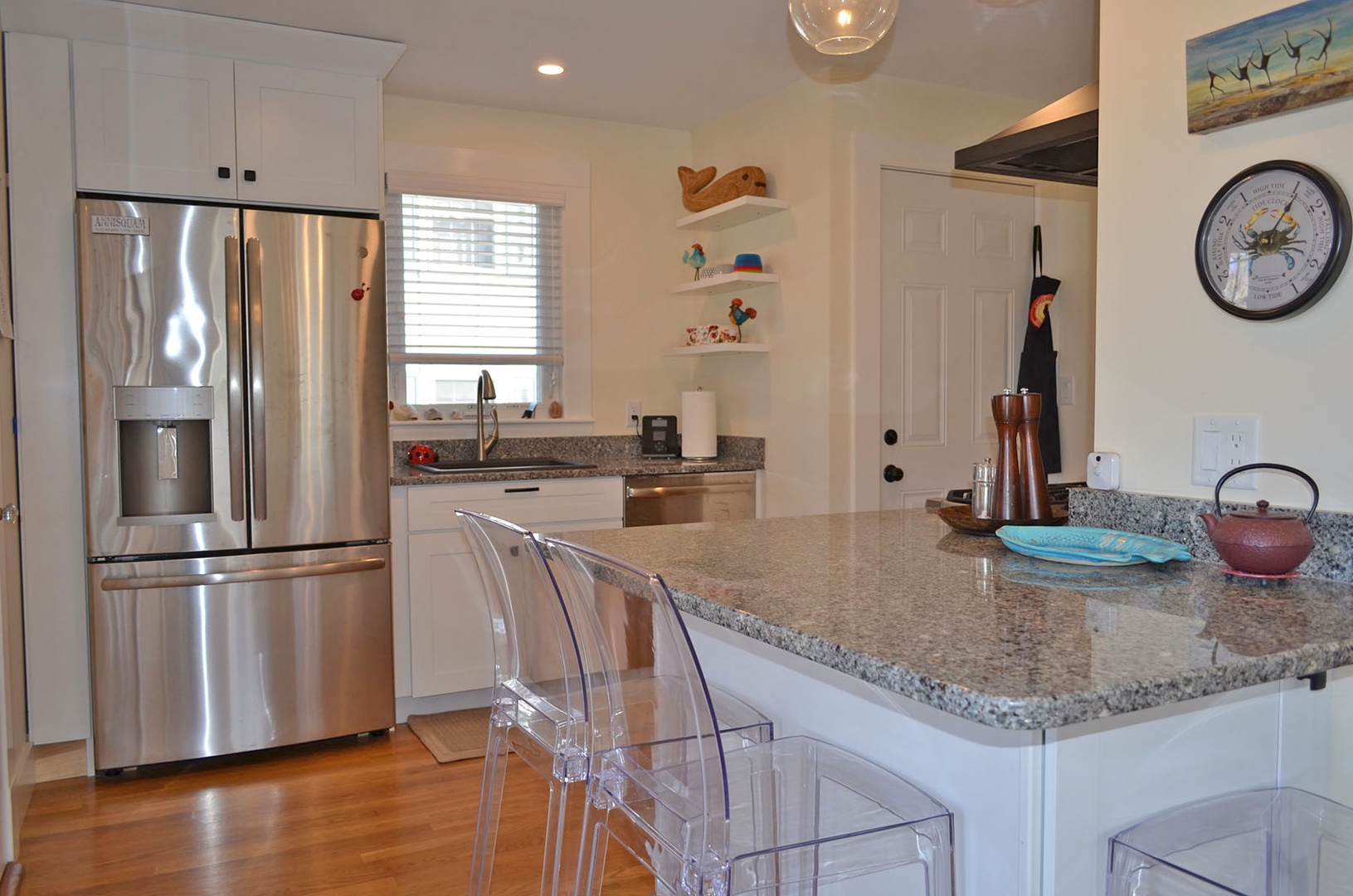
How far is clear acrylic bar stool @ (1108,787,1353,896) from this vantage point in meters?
1.17

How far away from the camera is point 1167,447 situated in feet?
5.95

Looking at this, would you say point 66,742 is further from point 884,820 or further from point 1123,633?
point 1123,633

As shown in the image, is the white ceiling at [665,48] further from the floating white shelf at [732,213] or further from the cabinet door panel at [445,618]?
the cabinet door panel at [445,618]

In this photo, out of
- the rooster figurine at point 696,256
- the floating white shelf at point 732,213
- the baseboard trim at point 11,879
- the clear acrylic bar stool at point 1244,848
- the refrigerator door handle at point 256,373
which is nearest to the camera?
the clear acrylic bar stool at point 1244,848

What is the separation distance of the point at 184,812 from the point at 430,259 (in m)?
2.31

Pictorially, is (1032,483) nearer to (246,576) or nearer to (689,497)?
(689,497)

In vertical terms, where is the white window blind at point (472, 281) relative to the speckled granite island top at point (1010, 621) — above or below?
above

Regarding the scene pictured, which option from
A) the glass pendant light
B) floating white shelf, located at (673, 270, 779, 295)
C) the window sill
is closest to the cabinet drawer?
the window sill

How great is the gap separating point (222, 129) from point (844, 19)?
7.73ft

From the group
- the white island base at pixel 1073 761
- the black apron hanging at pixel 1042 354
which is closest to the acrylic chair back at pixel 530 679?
the white island base at pixel 1073 761

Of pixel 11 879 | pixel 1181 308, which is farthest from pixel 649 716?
pixel 11 879

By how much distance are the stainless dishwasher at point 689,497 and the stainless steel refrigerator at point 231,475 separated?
3.27 feet

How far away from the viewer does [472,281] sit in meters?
4.29

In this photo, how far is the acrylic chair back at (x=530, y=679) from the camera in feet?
5.64
